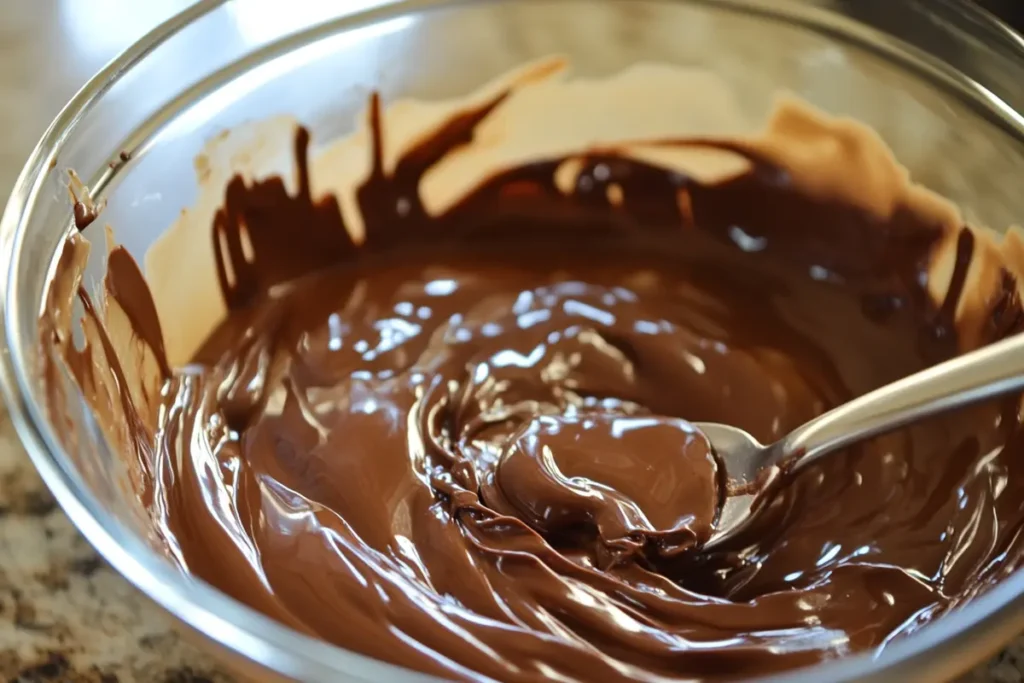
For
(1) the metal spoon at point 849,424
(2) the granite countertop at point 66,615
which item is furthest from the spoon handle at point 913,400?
(2) the granite countertop at point 66,615

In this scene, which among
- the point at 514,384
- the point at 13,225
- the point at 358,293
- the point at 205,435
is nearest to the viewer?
the point at 13,225

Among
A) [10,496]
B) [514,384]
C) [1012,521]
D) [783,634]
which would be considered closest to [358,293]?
[514,384]

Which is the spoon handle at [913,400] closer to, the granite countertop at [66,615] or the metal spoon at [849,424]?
the metal spoon at [849,424]

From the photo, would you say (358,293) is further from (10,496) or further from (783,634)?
(783,634)

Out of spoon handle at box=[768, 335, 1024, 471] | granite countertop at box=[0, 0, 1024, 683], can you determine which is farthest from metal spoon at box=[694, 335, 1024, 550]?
granite countertop at box=[0, 0, 1024, 683]

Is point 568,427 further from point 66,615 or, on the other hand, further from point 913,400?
point 66,615

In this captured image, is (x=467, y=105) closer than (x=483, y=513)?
No

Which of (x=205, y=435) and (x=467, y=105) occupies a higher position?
(x=467, y=105)
